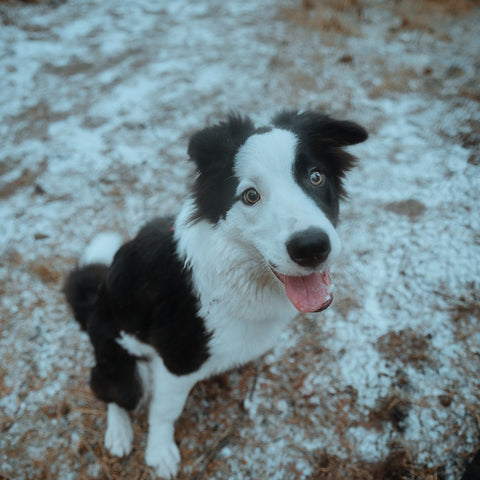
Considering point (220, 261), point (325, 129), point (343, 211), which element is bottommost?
point (343, 211)

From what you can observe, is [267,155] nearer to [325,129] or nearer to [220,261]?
→ [325,129]

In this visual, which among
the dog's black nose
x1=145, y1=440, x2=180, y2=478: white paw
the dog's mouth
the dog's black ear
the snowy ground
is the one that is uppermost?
the dog's black ear

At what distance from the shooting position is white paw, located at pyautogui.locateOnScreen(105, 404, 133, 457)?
7.45ft

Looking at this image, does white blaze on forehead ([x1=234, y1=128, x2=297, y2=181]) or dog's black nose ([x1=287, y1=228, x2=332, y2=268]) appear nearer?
dog's black nose ([x1=287, y1=228, x2=332, y2=268])

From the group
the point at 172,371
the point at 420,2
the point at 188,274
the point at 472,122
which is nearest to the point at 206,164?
the point at 188,274

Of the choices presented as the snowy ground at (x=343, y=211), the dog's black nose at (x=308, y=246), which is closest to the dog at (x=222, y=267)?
the dog's black nose at (x=308, y=246)

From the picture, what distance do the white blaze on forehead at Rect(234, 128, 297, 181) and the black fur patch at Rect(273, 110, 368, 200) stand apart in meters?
0.07

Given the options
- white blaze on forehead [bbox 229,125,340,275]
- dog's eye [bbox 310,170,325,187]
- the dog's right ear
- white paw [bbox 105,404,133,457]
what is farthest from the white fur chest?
white paw [bbox 105,404,133,457]

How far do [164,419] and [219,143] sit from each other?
1.70m

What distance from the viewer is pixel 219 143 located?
182 centimetres

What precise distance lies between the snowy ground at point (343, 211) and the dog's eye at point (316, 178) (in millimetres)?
1348

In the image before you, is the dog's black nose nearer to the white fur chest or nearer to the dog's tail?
the white fur chest

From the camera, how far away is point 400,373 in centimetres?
244

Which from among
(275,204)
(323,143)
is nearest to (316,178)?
(323,143)
